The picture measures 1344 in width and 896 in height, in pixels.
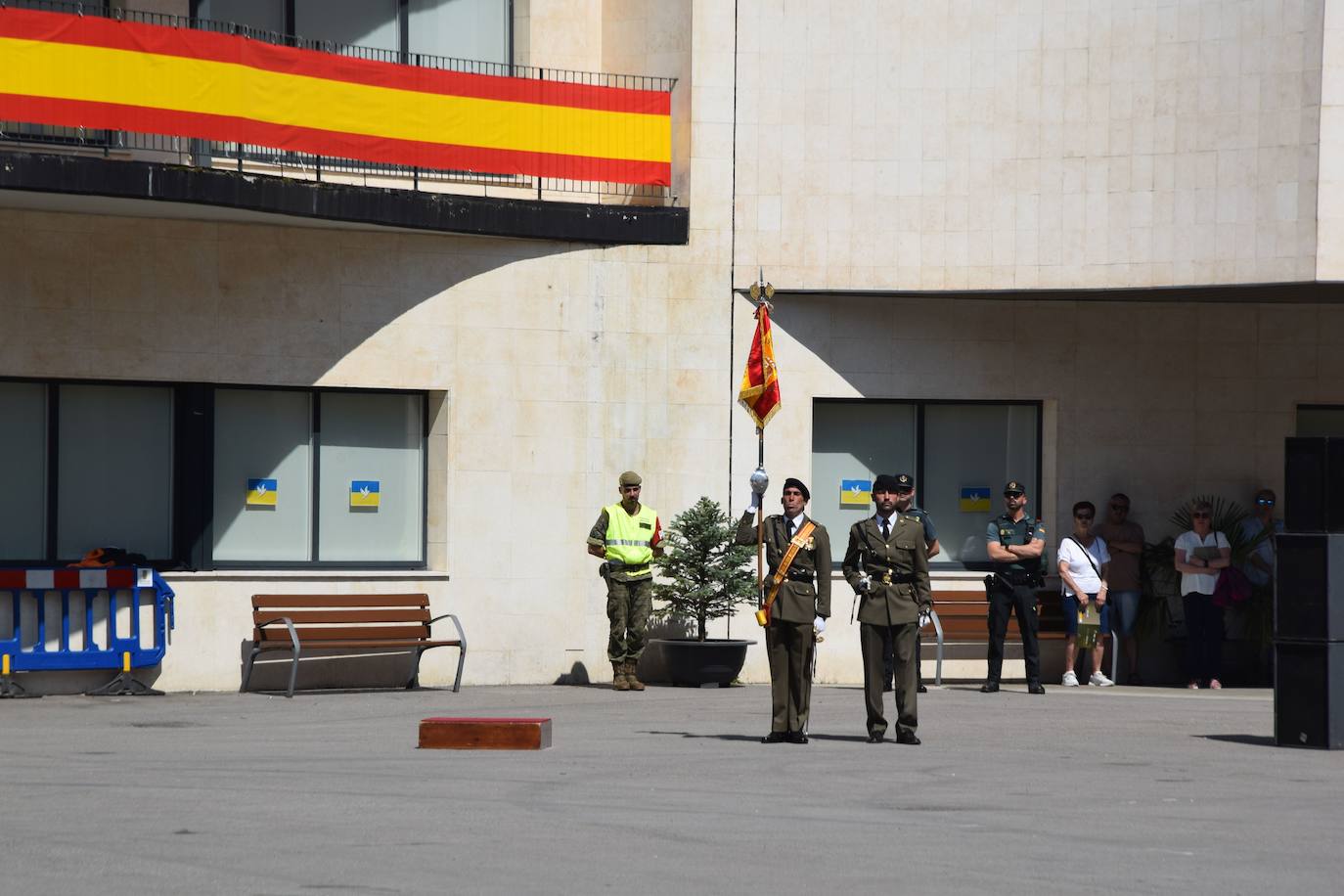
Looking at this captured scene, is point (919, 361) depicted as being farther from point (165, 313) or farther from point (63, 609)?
point (63, 609)

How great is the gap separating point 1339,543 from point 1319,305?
7840mm

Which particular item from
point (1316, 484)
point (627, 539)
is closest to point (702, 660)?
point (627, 539)

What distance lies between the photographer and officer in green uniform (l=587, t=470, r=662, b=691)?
1869 cm

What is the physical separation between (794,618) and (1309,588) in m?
3.87

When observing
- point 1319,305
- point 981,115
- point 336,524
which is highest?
point 981,115

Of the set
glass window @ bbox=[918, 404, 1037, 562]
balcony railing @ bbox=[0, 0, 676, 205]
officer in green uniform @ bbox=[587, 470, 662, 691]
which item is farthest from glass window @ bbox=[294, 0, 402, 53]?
glass window @ bbox=[918, 404, 1037, 562]

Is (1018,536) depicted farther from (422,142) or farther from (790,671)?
(422,142)

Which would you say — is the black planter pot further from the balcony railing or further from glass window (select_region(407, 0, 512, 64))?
glass window (select_region(407, 0, 512, 64))

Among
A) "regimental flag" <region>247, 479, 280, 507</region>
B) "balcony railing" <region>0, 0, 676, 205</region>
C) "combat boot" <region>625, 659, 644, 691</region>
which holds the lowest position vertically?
"combat boot" <region>625, 659, 644, 691</region>

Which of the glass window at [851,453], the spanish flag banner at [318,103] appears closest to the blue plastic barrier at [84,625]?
the spanish flag banner at [318,103]

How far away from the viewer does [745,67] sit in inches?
797

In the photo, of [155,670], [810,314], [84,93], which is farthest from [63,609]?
[810,314]

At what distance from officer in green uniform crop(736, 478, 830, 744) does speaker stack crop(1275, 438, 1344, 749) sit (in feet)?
11.3

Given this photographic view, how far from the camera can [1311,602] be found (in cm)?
1428
